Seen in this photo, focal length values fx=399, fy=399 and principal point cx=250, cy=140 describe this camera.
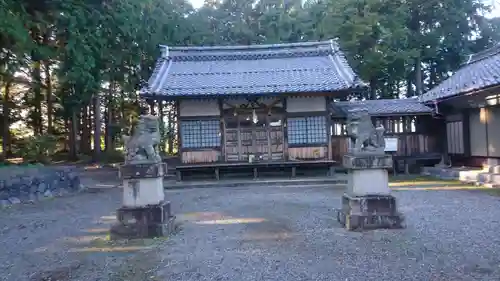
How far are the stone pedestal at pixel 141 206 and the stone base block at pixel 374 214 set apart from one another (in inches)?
126

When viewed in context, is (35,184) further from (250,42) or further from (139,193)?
(250,42)

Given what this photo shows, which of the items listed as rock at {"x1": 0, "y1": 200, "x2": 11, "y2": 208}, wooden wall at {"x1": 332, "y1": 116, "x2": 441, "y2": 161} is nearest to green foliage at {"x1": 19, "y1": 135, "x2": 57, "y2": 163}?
rock at {"x1": 0, "y1": 200, "x2": 11, "y2": 208}

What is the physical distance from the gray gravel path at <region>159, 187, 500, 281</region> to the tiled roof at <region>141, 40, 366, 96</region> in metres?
6.19

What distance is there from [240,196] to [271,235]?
16.8 feet

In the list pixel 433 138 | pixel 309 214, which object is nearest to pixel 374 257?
pixel 309 214

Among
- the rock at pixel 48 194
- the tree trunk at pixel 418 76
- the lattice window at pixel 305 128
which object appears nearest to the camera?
the rock at pixel 48 194

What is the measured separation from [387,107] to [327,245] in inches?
503

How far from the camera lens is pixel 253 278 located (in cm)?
455

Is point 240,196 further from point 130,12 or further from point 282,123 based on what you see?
point 130,12

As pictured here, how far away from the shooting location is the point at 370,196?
22.2ft

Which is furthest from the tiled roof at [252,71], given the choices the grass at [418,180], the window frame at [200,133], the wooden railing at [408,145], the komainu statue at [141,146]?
the komainu statue at [141,146]

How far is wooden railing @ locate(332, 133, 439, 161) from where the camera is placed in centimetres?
1717

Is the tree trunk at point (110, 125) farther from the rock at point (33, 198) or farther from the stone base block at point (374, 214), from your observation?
the stone base block at point (374, 214)

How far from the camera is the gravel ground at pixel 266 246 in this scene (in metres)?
4.74
